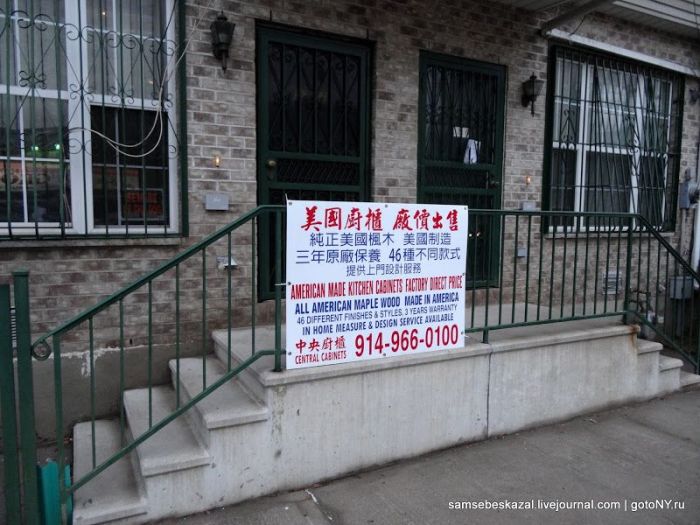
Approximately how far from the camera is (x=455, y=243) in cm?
370

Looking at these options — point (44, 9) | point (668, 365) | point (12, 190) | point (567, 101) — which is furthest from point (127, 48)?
point (668, 365)

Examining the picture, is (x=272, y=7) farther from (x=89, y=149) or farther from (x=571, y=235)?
(x=571, y=235)

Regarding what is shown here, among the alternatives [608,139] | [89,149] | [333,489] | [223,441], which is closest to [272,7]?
[89,149]

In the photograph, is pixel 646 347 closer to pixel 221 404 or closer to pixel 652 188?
pixel 652 188

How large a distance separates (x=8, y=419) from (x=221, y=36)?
9.63ft

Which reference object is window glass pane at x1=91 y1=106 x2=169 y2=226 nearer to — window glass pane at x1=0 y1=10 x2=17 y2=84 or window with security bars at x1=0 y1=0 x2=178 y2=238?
window with security bars at x1=0 y1=0 x2=178 y2=238

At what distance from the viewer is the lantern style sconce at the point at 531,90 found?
5.46 m

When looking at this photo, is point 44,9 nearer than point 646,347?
Yes

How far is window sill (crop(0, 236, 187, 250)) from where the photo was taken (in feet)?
12.0

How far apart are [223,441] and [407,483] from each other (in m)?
1.17

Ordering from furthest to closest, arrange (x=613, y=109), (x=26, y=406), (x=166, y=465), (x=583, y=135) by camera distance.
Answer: (x=613, y=109), (x=583, y=135), (x=166, y=465), (x=26, y=406)

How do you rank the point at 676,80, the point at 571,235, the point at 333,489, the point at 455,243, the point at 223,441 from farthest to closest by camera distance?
the point at 676,80 < the point at 571,235 < the point at 455,243 < the point at 333,489 < the point at 223,441

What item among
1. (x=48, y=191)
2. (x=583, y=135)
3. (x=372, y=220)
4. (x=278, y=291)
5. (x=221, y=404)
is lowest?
(x=221, y=404)

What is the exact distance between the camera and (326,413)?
3.28 meters
